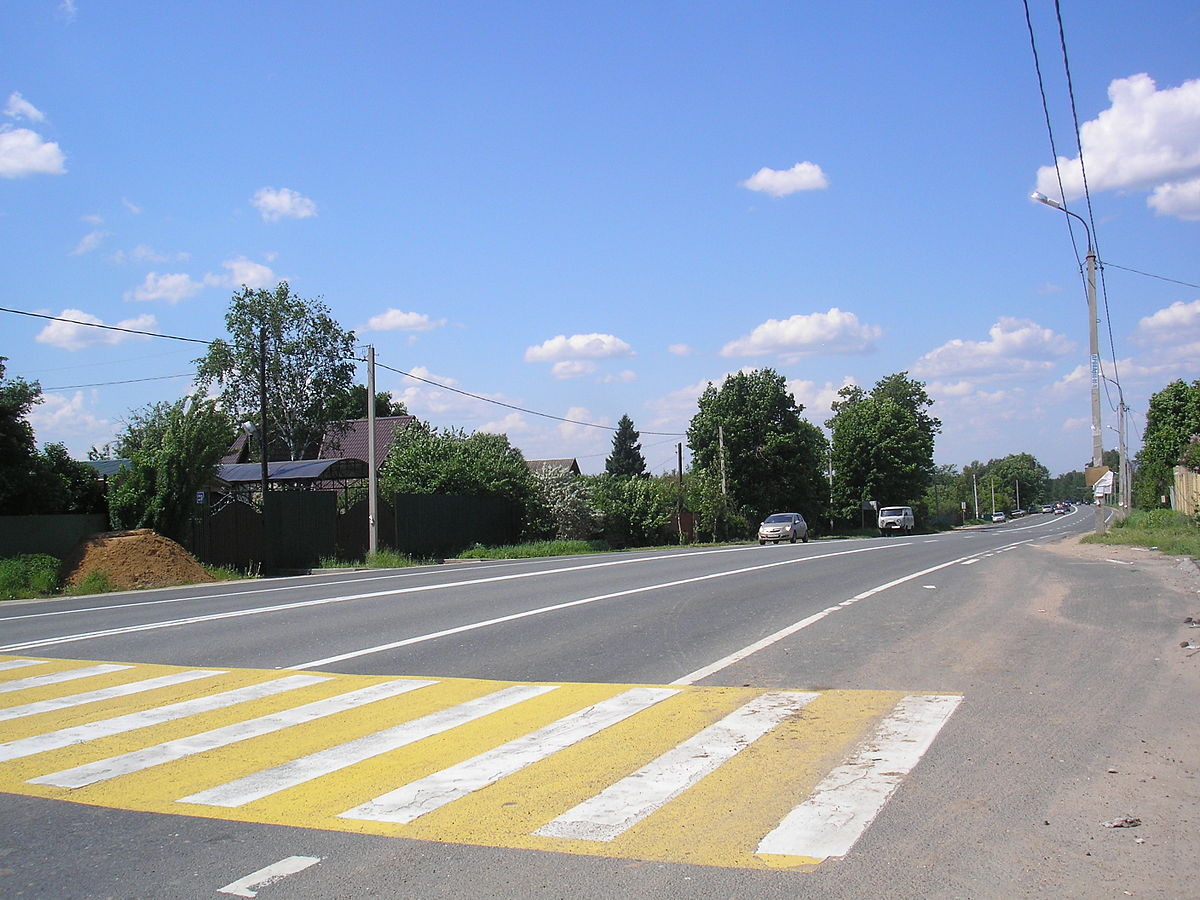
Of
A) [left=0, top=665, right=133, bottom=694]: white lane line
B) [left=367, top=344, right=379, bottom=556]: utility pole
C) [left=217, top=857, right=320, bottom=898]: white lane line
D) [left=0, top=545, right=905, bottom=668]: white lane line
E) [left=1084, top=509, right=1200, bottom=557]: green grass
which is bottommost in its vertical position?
[left=217, top=857, right=320, bottom=898]: white lane line

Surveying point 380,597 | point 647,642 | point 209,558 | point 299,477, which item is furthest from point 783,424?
point 647,642

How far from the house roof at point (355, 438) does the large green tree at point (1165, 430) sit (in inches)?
1657

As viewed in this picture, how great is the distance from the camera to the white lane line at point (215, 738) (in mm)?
6117

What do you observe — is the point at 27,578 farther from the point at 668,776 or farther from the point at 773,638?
the point at 668,776

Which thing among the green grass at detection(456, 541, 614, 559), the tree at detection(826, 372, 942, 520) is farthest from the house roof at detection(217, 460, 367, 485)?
the tree at detection(826, 372, 942, 520)

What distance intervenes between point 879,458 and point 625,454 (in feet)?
110

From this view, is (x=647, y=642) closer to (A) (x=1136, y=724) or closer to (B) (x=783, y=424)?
(A) (x=1136, y=724)

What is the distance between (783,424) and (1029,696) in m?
58.8

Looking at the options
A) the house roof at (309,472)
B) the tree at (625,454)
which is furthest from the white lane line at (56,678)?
the tree at (625,454)

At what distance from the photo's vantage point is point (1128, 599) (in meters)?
13.5

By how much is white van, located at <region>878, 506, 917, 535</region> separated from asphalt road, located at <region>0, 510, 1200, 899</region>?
153 ft

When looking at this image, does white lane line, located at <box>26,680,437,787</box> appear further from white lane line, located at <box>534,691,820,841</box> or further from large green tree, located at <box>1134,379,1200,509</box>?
large green tree, located at <box>1134,379,1200,509</box>

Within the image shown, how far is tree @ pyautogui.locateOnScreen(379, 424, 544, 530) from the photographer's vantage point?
3812 centimetres

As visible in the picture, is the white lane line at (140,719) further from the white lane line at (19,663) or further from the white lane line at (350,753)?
the white lane line at (19,663)
